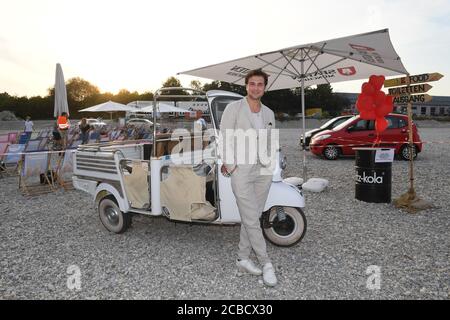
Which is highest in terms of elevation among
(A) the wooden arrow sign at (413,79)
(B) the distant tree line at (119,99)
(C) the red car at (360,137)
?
(B) the distant tree line at (119,99)

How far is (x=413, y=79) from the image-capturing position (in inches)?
246

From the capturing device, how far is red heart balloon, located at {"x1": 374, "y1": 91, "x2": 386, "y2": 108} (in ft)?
21.9

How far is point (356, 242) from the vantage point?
4461 mm

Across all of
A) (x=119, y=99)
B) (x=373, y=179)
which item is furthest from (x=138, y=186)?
(x=119, y=99)

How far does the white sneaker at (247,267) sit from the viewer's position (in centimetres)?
355

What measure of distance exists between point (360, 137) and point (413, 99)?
5193 millimetres

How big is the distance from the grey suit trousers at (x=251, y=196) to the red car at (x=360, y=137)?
28.0 feet

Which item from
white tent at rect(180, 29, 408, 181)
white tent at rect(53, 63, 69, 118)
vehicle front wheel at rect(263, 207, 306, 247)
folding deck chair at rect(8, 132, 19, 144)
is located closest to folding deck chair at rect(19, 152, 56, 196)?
folding deck chair at rect(8, 132, 19, 144)

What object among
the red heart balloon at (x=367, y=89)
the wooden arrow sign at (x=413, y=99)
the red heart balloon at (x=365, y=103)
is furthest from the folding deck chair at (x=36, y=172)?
the wooden arrow sign at (x=413, y=99)

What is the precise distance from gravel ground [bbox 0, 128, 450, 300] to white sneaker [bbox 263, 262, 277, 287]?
72mm

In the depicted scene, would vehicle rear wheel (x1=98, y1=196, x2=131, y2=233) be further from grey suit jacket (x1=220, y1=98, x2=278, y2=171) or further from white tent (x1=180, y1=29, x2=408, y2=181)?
white tent (x1=180, y1=29, x2=408, y2=181)
